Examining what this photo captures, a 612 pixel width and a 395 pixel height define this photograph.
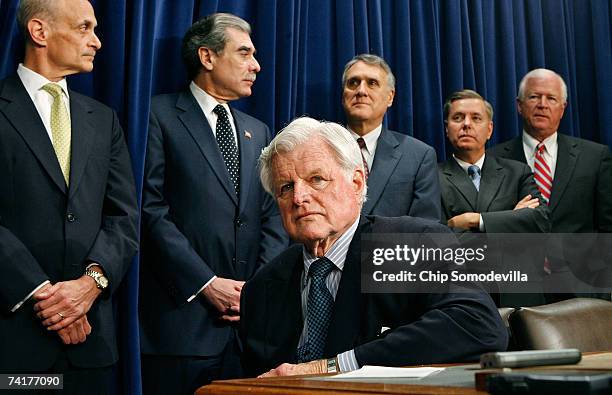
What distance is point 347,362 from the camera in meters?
1.80

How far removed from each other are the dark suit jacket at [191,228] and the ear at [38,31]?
1.69ft

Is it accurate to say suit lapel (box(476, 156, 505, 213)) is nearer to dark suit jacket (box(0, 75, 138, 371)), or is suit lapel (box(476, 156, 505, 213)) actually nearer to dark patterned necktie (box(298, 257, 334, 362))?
dark suit jacket (box(0, 75, 138, 371))

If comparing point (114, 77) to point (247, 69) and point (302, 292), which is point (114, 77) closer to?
point (247, 69)

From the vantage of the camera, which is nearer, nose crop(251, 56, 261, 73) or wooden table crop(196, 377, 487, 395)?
wooden table crop(196, 377, 487, 395)

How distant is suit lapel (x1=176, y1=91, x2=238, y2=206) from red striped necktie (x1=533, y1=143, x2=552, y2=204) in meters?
1.55

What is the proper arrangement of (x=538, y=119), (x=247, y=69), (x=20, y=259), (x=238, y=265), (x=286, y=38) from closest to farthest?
(x=20, y=259) → (x=238, y=265) → (x=247, y=69) → (x=286, y=38) → (x=538, y=119)

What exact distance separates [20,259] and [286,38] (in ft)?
5.88

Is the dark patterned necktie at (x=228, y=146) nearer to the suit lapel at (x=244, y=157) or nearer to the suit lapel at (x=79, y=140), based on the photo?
the suit lapel at (x=244, y=157)

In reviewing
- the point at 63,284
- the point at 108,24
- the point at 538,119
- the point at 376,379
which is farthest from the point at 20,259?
the point at 538,119

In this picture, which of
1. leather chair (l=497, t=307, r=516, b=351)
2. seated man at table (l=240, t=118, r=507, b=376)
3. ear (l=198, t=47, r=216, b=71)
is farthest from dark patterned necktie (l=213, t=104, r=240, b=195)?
leather chair (l=497, t=307, r=516, b=351)

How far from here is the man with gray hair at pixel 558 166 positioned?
12.9 ft

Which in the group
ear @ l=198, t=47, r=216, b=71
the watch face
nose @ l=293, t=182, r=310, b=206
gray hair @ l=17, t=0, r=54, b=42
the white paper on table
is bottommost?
the white paper on table

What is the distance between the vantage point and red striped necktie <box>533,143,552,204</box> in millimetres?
4012

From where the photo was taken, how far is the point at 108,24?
3.33m
